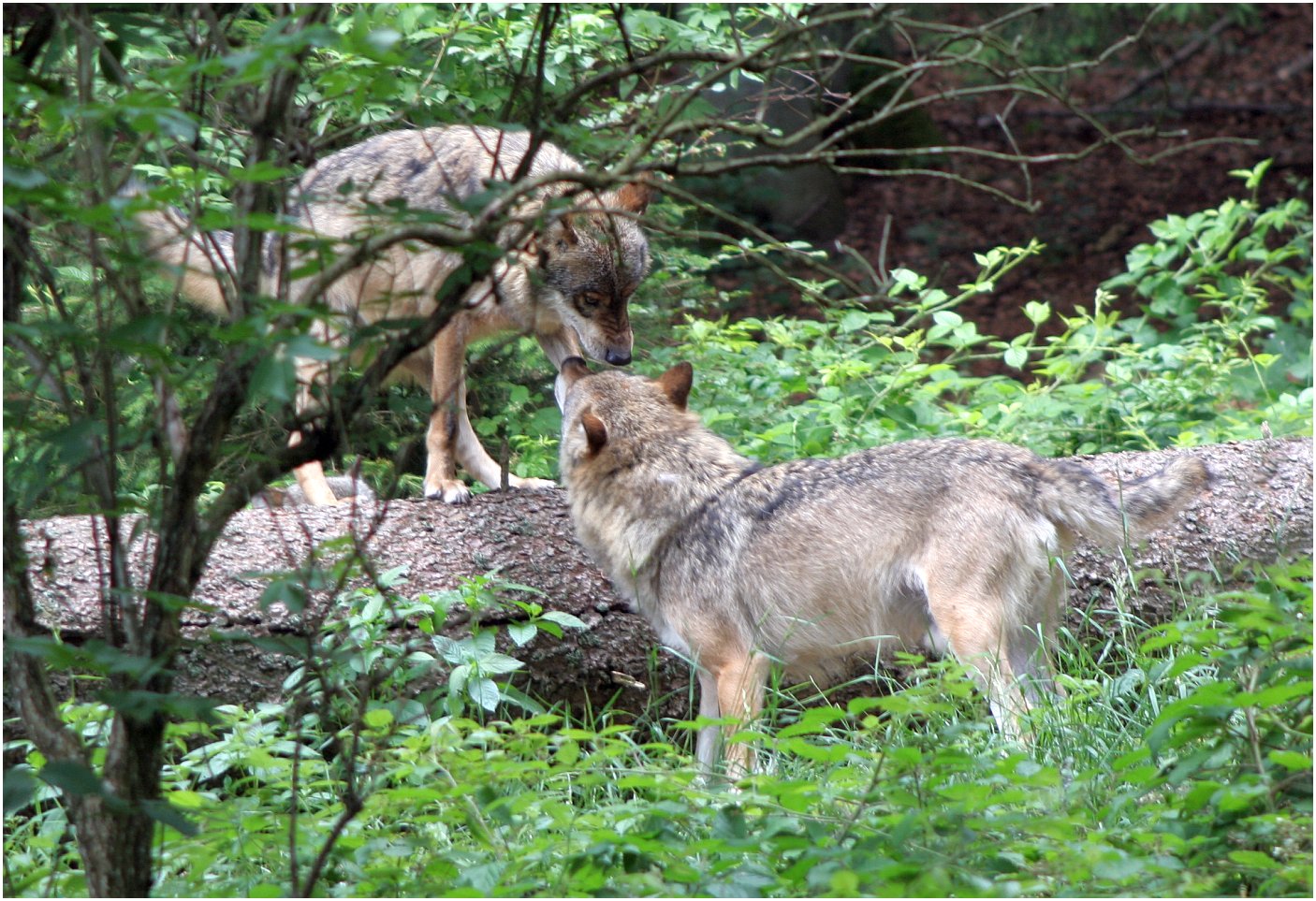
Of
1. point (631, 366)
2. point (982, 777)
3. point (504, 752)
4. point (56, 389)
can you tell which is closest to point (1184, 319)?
point (631, 366)

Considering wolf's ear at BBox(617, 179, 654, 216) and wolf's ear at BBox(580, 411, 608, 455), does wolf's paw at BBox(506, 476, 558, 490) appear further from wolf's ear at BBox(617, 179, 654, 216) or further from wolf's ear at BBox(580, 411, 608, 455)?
wolf's ear at BBox(617, 179, 654, 216)

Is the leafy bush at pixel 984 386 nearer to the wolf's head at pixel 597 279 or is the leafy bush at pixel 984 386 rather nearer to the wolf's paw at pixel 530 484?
the wolf's head at pixel 597 279

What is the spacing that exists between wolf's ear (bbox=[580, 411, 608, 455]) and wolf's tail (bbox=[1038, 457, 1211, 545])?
72.6 inches

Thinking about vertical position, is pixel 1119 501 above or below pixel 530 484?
above

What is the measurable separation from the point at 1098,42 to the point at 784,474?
441 inches

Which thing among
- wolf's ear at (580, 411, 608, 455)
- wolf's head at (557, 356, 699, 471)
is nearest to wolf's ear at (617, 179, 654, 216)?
wolf's head at (557, 356, 699, 471)

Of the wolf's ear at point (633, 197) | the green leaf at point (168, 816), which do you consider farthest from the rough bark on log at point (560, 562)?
the green leaf at point (168, 816)

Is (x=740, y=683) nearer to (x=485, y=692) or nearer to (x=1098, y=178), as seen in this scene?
(x=485, y=692)

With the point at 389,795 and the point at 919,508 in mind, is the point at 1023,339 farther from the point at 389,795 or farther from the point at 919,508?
the point at 389,795

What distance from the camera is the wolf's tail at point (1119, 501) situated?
517 centimetres

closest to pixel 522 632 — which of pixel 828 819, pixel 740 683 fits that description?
pixel 740 683

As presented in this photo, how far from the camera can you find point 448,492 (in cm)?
614

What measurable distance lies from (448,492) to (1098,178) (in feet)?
46.9

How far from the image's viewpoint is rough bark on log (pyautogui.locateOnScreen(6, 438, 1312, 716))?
201 inches
